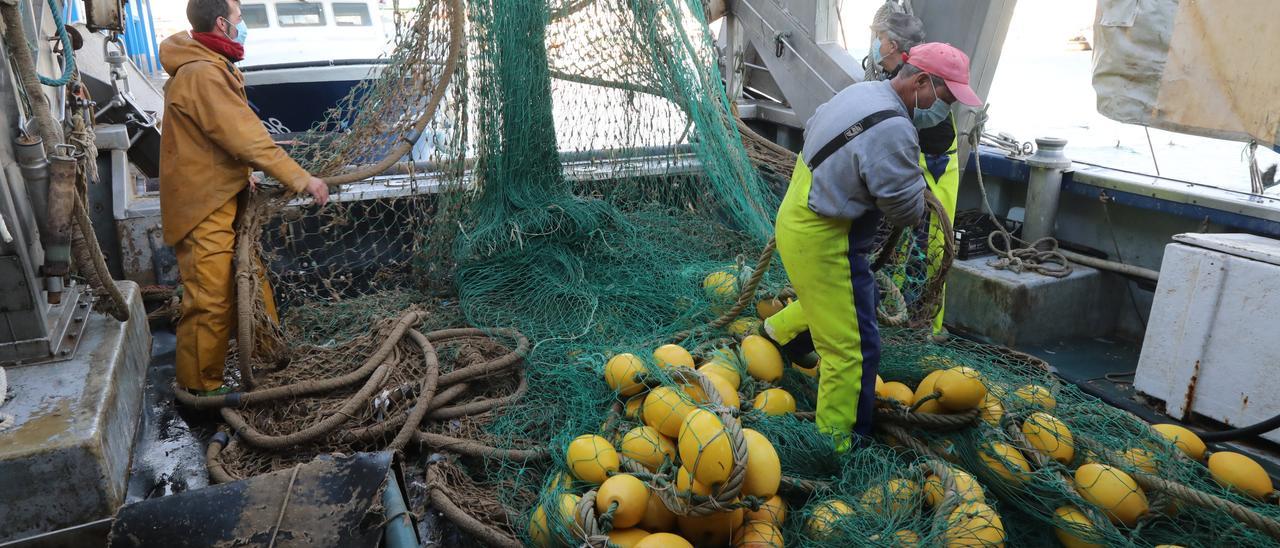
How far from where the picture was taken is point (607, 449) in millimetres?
2709

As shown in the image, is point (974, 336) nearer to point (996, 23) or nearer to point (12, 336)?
point (996, 23)

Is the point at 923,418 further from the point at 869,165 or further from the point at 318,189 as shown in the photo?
the point at 318,189

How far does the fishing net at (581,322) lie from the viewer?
8.67ft

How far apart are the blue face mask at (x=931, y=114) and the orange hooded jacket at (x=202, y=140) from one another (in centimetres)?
253

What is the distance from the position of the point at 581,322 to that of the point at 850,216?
4.85 feet

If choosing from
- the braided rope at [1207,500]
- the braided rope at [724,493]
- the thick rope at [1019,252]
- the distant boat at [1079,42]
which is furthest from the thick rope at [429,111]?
the distant boat at [1079,42]

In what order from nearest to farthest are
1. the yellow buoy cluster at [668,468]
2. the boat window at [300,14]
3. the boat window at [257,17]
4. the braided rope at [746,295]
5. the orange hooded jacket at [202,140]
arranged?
the yellow buoy cluster at [668,468], the orange hooded jacket at [202,140], the braided rope at [746,295], the boat window at [257,17], the boat window at [300,14]

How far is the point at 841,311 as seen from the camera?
3.11m

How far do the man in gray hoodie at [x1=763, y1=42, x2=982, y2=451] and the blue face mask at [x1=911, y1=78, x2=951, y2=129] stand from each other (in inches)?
1.7

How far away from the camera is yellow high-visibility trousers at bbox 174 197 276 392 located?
3.46 meters

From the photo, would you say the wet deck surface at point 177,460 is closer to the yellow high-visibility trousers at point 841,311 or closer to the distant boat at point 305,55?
the yellow high-visibility trousers at point 841,311

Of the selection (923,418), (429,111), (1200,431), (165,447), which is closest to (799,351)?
(923,418)

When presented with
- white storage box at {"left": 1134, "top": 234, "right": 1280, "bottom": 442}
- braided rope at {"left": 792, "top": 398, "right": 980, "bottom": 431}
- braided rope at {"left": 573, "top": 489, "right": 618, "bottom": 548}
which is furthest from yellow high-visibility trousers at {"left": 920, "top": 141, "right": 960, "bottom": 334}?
braided rope at {"left": 573, "top": 489, "right": 618, "bottom": 548}

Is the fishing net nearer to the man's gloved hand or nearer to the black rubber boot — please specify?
the black rubber boot
